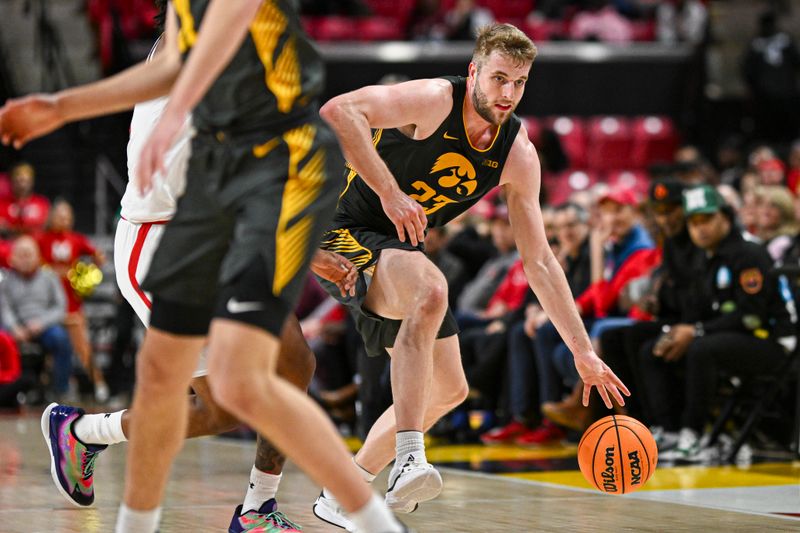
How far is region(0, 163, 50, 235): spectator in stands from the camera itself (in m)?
13.9

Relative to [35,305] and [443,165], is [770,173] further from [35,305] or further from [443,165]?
[35,305]

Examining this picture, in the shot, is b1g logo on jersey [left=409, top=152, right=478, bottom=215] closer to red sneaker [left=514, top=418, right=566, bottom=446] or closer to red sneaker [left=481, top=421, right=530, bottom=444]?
red sneaker [left=514, top=418, right=566, bottom=446]

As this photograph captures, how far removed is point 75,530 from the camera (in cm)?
486

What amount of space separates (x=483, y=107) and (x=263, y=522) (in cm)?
179

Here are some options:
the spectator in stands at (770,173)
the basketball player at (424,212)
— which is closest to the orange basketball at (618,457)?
the basketball player at (424,212)

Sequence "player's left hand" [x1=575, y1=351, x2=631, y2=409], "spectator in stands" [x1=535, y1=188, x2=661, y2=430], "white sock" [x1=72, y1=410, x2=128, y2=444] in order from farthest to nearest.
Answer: "spectator in stands" [x1=535, y1=188, x2=661, y2=430] → "white sock" [x1=72, y1=410, x2=128, y2=444] → "player's left hand" [x1=575, y1=351, x2=631, y2=409]

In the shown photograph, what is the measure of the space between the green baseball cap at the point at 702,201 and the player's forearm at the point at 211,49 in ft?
16.7

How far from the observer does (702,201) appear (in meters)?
7.81

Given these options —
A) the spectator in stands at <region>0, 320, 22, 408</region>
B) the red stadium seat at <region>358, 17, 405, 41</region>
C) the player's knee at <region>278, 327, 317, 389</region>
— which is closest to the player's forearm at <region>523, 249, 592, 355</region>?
the player's knee at <region>278, 327, 317, 389</region>

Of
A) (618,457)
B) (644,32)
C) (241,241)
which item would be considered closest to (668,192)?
(618,457)

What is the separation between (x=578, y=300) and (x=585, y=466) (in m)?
3.77

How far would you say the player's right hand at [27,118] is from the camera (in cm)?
328

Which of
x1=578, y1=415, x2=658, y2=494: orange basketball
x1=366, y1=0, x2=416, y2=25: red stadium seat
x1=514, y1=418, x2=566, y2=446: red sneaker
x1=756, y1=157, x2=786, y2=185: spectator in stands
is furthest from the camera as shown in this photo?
x1=366, y1=0, x2=416, y2=25: red stadium seat

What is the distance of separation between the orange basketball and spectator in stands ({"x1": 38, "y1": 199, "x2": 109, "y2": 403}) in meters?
9.03
